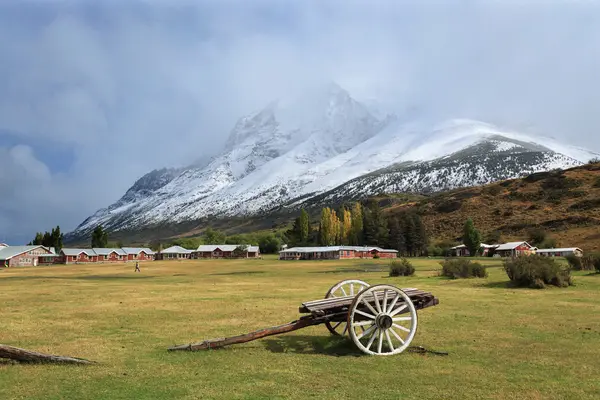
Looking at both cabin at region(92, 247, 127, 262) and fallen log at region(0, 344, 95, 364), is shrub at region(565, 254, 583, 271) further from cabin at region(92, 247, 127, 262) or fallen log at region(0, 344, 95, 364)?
cabin at region(92, 247, 127, 262)

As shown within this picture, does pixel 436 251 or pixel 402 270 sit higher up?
pixel 436 251

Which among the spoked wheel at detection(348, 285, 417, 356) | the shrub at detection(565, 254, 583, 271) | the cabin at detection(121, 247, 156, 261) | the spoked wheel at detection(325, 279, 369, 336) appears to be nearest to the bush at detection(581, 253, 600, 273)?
the shrub at detection(565, 254, 583, 271)

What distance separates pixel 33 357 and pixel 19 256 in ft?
443

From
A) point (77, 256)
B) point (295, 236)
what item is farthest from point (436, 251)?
point (77, 256)

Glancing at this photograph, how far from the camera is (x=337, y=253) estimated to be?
132m

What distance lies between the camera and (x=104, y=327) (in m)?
18.5

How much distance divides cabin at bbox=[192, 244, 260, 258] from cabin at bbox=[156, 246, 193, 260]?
9.12 feet

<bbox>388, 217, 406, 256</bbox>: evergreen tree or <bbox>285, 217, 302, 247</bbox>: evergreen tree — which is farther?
<bbox>285, 217, 302, 247</bbox>: evergreen tree

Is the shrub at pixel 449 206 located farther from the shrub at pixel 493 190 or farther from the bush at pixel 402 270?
the bush at pixel 402 270

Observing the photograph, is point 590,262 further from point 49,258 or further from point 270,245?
point 270,245

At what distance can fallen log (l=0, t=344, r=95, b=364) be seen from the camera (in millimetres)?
11984

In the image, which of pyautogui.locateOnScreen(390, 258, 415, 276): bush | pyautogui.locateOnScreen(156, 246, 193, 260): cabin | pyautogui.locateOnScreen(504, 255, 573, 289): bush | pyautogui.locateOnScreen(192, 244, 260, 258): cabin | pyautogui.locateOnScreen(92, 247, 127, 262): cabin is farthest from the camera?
pyautogui.locateOnScreen(156, 246, 193, 260): cabin

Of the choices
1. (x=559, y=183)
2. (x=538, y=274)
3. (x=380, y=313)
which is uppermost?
(x=559, y=183)

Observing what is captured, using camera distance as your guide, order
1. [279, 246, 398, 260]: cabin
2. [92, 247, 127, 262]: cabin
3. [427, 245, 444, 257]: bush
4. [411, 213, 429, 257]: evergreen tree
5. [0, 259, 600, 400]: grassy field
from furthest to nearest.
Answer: [92, 247, 127, 262]: cabin → [279, 246, 398, 260]: cabin → [411, 213, 429, 257]: evergreen tree → [427, 245, 444, 257]: bush → [0, 259, 600, 400]: grassy field
